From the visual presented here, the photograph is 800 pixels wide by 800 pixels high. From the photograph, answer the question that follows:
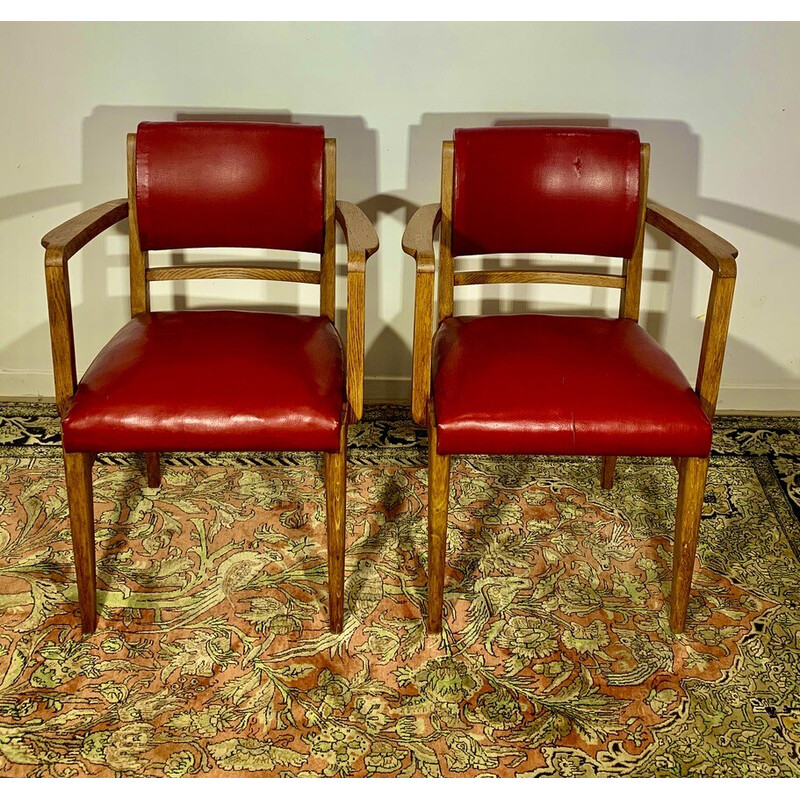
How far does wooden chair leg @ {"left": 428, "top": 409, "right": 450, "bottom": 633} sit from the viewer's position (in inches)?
65.6

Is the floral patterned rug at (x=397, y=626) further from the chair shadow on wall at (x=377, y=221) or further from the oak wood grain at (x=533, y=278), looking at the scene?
the oak wood grain at (x=533, y=278)

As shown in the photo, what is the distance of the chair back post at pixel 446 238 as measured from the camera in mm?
1878

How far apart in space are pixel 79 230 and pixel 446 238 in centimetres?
71

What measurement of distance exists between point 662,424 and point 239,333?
0.80 meters

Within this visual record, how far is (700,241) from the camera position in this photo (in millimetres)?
1702

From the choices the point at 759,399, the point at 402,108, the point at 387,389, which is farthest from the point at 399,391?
the point at 759,399

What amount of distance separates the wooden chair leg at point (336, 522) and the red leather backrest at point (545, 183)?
55 centimetres

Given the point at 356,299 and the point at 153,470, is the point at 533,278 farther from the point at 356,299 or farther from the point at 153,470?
the point at 153,470

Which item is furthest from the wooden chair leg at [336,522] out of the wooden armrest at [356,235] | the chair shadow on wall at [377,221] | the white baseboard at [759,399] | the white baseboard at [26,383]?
the white baseboard at [759,399]

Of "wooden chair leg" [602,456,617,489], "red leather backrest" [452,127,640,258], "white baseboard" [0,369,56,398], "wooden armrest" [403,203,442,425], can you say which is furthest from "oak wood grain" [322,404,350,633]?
"white baseboard" [0,369,56,398]

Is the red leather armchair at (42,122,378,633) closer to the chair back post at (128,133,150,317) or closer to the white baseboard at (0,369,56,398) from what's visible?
the chair back post at (128,133,150,317)

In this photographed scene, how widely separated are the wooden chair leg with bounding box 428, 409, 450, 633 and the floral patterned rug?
0.07 metres

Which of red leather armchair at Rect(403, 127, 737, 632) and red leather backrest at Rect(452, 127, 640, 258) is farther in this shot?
red leather backrest at Rect(452, 127, 640, 258)
